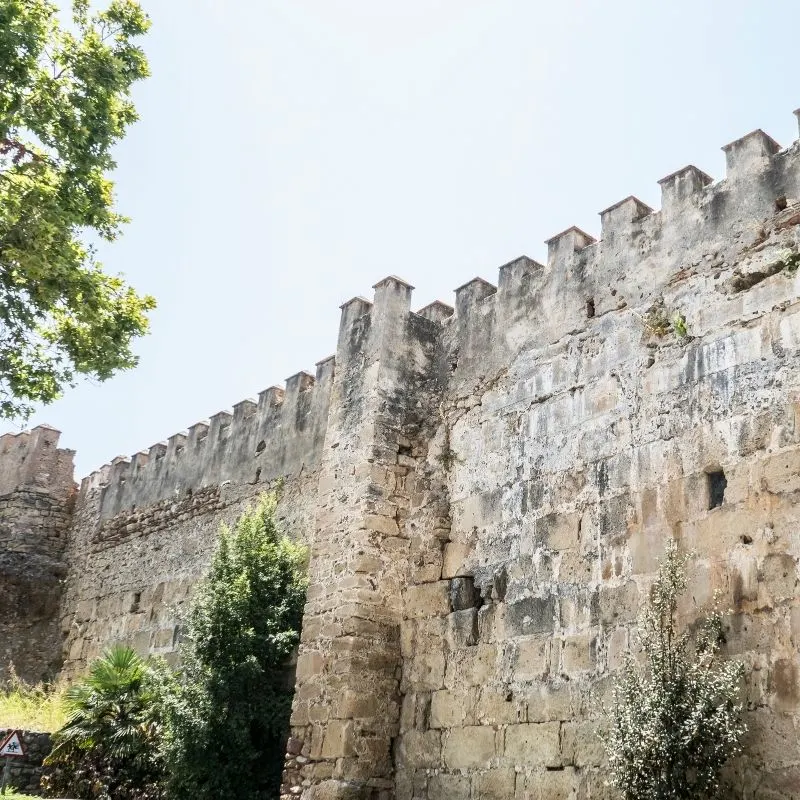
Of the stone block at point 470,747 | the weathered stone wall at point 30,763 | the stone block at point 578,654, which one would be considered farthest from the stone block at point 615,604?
the weathered stone wall at point 30,763

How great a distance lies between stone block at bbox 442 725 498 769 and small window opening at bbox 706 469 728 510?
2855mm

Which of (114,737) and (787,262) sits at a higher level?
(787,262)

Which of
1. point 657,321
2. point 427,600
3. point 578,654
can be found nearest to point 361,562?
point 427,600

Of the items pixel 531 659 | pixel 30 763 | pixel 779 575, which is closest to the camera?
pixel 779 575

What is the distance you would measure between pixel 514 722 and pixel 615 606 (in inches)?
56.7

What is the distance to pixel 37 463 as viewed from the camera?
19047mm

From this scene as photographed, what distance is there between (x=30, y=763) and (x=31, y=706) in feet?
5.85

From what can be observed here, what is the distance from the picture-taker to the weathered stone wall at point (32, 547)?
17.2 metres

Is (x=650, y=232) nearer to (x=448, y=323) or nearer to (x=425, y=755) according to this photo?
(x=448, y=323)

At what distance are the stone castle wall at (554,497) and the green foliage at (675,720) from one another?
260 millimetres

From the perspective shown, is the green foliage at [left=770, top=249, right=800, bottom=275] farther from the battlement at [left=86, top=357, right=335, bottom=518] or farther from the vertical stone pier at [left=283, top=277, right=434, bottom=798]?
the battlement at [left=86, top=357, right=335, bottom=518]

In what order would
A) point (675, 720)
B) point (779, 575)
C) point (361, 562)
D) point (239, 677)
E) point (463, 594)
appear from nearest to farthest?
point (675, 720)
point (779, 575)
point (463, 594)
point (361, 562)
point (239, 677)

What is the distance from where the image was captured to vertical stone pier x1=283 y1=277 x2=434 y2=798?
30.6ft

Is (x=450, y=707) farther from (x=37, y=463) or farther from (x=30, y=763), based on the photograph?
(x=37, y=463)
